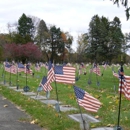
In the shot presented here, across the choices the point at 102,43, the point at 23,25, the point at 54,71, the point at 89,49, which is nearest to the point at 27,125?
the point at 54,71

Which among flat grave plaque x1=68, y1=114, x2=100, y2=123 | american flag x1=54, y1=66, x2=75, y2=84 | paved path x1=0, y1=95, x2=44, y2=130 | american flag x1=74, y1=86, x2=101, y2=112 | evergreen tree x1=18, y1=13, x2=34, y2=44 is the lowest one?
paved path x1=0, y1=95, x2=44, y2=130

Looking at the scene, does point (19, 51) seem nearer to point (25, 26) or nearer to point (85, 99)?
point (25, 26)

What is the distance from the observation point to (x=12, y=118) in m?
8.30

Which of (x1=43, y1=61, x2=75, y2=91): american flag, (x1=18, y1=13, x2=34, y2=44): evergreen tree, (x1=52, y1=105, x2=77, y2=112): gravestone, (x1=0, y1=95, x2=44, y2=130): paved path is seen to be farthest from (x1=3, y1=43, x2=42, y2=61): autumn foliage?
(x1=43, y1=61, x2=75, y2=91): american flag

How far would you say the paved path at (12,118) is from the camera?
23.7ft

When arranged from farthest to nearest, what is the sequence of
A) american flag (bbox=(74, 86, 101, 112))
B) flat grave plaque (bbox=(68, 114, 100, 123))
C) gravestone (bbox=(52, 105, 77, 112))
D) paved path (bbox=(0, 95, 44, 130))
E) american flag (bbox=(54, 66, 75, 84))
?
gravestone (bbox=(52, 105, 77, 112)), american flag (bbox=(54, 66, 75, 84)), flat grave plaque (bbox=(68, 114, 100, 123)), paved path (bbox=(0, 95, 44, 130)), american flag (bbox=(74, 86, 101, 112))

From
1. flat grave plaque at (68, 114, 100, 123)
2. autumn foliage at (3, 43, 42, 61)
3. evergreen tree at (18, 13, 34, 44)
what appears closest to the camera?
flat grave plaque at (68, 114, 100, 123)

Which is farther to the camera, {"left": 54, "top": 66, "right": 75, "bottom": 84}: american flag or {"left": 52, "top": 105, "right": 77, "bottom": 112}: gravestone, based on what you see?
{"left": 52, "top": 105, "right": 77, "bottom": 112}: gravestone

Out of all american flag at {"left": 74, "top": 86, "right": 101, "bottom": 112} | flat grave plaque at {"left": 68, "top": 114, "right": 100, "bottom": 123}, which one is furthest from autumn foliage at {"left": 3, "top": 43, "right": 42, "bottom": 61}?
american flag at {"left": 74, "top": 86, "right": 101, "bottom": 112}

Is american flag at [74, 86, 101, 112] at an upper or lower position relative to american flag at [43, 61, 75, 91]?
lower

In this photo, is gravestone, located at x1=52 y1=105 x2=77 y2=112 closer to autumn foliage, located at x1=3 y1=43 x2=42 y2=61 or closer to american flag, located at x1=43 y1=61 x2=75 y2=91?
american flag, located at x1=43 y1=61 x2=75 y2=91

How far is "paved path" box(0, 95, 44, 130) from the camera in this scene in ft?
23.7

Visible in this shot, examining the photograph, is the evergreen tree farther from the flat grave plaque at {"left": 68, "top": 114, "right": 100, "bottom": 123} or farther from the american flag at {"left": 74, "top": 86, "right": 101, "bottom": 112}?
the american flag at {"left": 74, "top": 86, "right": 101, "bottom": 112}

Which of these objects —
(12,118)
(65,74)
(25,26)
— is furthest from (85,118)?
(25,26)
